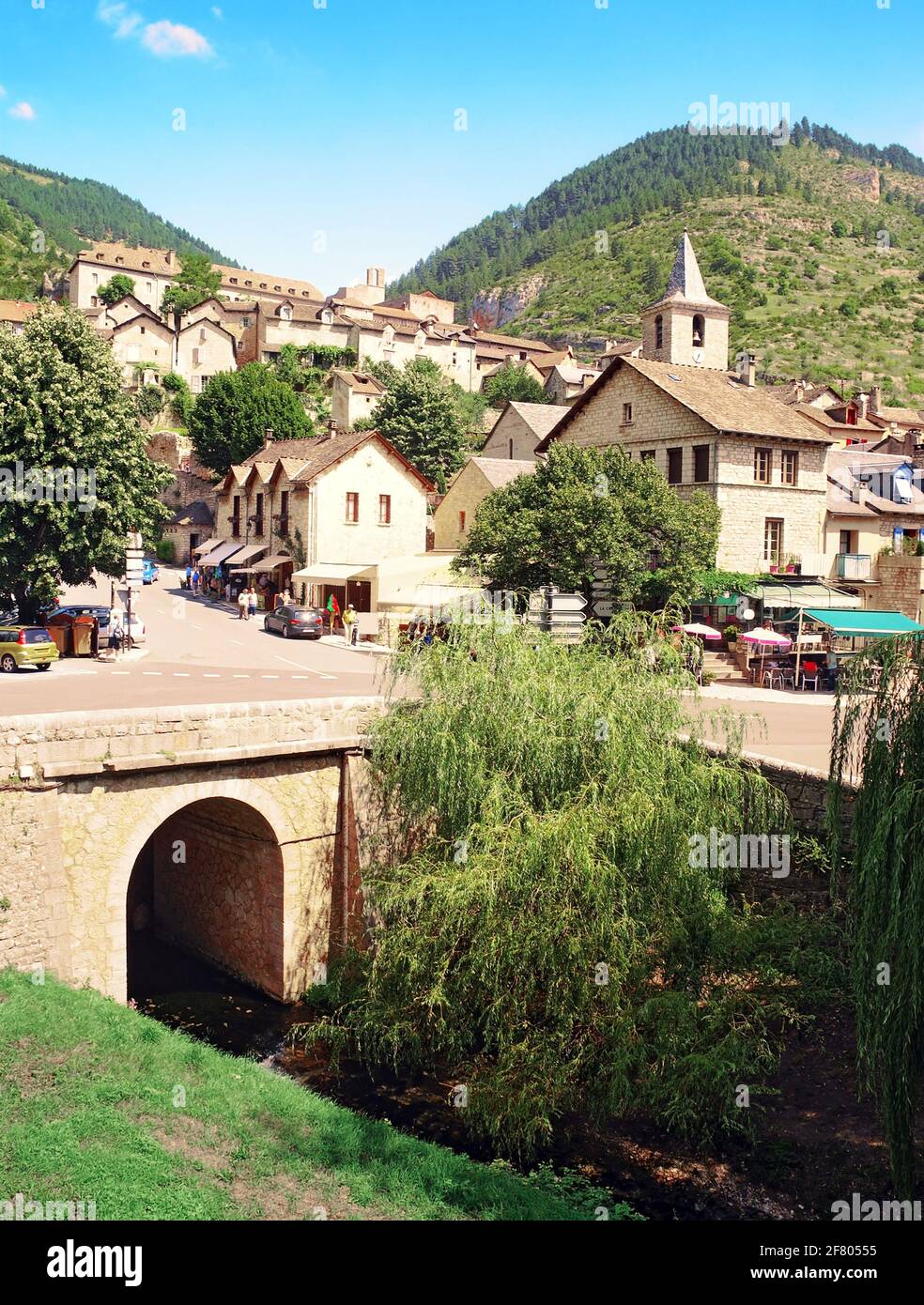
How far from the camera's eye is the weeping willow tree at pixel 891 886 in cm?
938

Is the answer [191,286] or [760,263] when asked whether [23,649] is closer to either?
[191,286]

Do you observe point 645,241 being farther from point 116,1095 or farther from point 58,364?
point 116,1095

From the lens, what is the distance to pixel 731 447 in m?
35.9

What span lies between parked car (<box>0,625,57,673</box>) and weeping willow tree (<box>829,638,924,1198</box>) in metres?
21.5

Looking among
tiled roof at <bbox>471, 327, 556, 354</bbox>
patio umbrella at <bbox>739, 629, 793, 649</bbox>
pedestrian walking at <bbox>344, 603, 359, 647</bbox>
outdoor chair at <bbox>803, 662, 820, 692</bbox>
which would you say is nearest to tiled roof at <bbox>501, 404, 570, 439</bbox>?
pedestrian walking at <bbox>344, 603, 359, 647</bbox>

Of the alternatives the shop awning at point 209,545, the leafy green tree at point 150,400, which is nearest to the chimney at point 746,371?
the shop awning at point 209,545

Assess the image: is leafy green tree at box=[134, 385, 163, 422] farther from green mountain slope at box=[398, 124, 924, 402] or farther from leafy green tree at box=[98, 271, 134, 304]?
green mountain slope at box=[398, 124, 924, 402]

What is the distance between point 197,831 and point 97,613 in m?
20.1

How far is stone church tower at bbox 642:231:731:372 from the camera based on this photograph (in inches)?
1759

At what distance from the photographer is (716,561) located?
120 feet

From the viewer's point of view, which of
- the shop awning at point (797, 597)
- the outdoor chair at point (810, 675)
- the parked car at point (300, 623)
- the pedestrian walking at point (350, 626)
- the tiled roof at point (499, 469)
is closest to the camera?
the outdoor chair at point (810, 675)

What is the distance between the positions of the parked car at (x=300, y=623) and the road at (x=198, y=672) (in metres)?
0.44

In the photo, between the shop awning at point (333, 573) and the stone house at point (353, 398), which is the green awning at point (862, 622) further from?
the stone house at point (353, 398)

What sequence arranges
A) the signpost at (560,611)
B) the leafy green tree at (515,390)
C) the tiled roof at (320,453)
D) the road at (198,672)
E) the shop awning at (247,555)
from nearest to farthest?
the signpost at (560,611) < the road at (198,672) < the tiled roof at (320,453) < the shop awning at (247,555) < the leafy green tree at (515,390)
